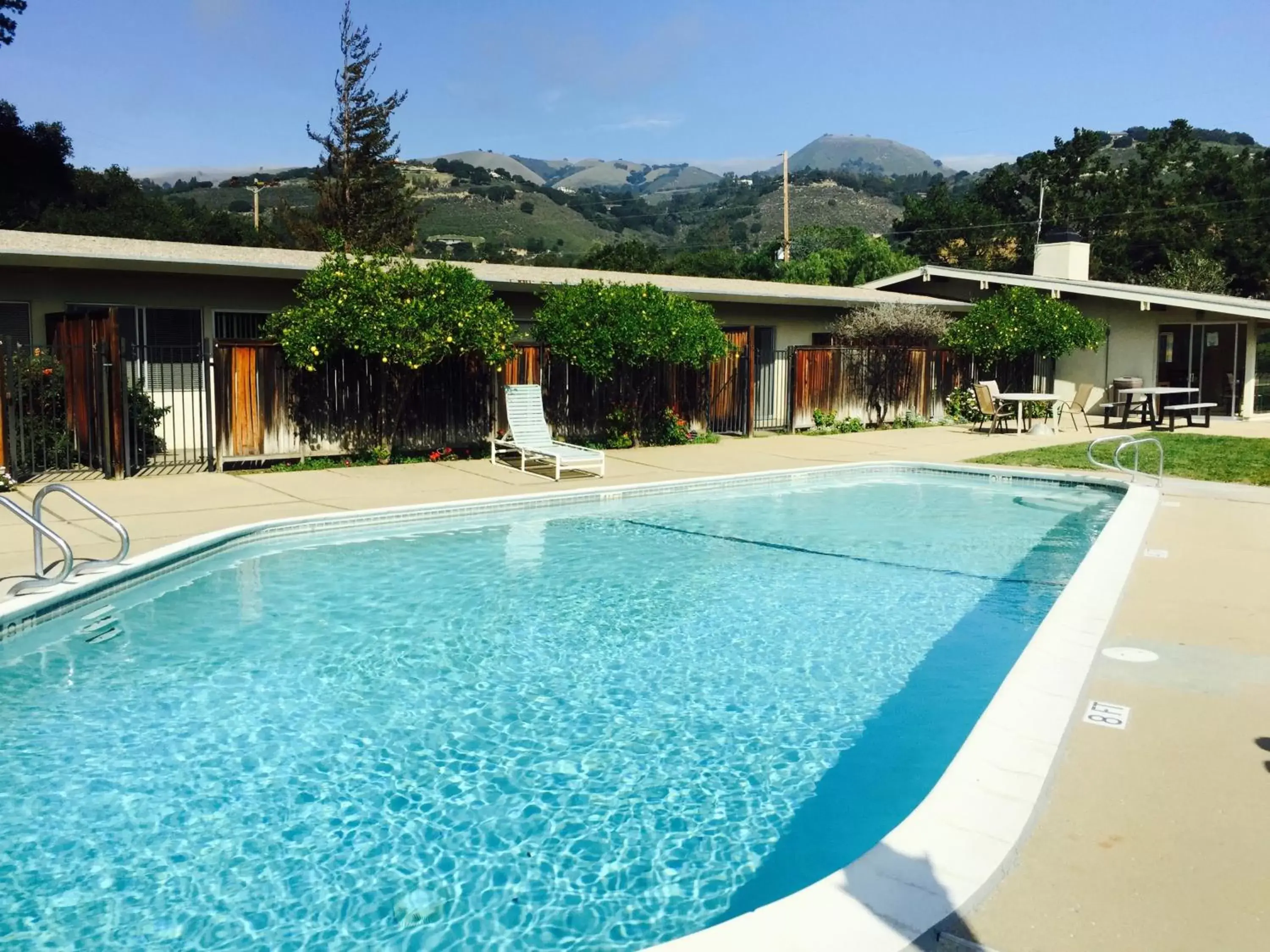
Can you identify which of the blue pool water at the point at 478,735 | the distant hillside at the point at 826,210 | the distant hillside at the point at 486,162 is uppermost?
the distant hillside at the point at 486,162

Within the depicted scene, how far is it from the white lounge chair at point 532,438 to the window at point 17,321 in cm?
662

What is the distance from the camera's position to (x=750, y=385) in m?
18.3

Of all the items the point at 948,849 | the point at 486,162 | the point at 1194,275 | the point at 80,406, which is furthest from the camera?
the point at 486,162

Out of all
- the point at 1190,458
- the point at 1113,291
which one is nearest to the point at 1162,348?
the point at 1113,291

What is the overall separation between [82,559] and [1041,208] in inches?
2121

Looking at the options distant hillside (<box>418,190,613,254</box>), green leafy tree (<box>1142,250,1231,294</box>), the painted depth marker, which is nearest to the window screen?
the painted depth marker

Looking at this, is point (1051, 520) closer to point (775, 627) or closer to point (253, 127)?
point (775, 627)

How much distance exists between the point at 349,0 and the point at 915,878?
3757cm

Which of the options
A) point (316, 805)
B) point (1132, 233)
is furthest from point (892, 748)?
point (1132, 233)

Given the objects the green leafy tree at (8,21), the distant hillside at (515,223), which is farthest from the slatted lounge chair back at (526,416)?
the distant hillside at (515,223)

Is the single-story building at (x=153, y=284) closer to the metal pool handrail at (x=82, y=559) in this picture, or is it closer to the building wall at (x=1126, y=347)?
the metal pool handrail at (x=82, y=559)

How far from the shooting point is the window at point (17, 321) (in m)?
13.7

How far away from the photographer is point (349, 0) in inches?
1348

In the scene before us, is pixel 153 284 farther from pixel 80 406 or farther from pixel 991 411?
pixel 991 411
